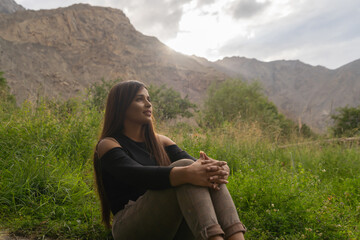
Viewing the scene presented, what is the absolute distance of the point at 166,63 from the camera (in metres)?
64.7

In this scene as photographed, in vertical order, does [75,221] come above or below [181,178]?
below

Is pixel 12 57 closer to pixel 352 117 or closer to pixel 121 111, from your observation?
pixel 352 117

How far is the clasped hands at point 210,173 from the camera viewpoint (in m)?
1.75

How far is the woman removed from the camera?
1.70 m

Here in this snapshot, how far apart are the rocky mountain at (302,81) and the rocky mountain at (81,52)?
21.1m

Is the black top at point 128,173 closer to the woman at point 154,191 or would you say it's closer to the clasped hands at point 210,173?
the woman at point 154,191

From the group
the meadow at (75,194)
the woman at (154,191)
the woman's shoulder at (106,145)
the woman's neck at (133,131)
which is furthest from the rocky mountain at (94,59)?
the woman's shoulder at (106,145)

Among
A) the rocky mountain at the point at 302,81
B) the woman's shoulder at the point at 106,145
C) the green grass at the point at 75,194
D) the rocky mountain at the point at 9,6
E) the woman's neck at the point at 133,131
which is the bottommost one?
the green grass at the point at 75,194

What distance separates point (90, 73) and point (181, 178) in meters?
51.8

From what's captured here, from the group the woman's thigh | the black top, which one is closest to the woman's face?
the black top

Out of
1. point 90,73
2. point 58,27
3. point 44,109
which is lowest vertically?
point 44,109

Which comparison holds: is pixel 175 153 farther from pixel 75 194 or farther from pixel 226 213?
pixel 75 194

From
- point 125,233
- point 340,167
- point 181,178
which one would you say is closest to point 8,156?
point 125,233

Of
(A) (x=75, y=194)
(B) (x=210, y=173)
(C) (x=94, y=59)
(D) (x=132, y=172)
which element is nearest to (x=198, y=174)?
(B) (x=210, y=173)
